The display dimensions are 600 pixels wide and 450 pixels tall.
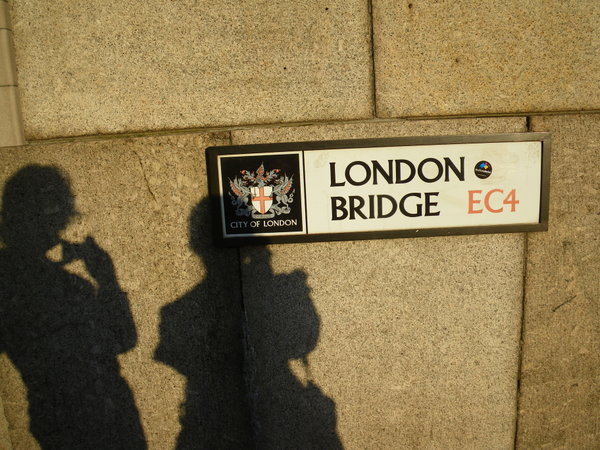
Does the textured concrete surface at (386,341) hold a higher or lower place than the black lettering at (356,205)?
lower

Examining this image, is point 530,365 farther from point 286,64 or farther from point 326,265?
point 286,64

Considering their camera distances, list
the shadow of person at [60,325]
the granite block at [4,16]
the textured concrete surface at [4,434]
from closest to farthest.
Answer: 1. the granite block at [4,16]
2. the shadow of person at [60,325]
3. the textured concrete surface at [4,434]

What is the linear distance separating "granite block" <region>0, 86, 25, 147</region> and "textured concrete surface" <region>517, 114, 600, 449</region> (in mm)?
3184

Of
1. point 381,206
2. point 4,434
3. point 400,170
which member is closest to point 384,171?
point 400,170

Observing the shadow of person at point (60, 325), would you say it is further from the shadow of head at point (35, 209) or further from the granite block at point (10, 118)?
the granite block at point (10, 118)

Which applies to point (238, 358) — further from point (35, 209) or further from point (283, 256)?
point (35, 209)

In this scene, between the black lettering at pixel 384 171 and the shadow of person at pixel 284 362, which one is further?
the shadow of person at pixel 284 362

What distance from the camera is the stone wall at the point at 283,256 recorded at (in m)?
1.96

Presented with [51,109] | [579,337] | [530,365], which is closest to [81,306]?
[51,109]

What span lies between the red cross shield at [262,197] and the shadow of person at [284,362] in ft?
0.94

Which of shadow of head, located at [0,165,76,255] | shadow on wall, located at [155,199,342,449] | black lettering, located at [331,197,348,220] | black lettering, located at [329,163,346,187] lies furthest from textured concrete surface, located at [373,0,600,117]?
shadow of head, located at [0,165,76,255]

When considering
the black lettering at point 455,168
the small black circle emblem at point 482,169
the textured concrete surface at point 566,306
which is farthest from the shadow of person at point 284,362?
the textured concrete surface at point 566,306

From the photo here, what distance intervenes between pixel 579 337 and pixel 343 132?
6.90 ft

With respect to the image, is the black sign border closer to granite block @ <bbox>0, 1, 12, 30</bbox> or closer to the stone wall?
the stone wall
